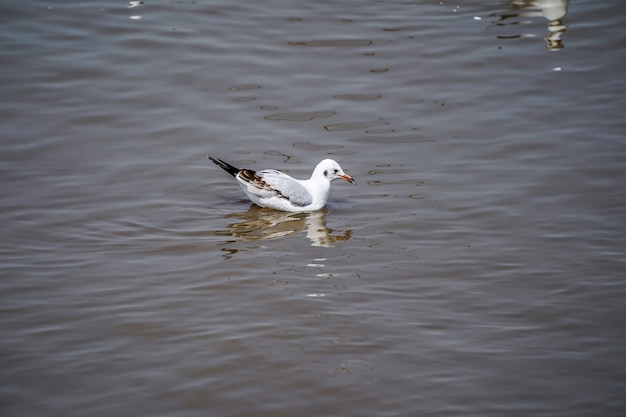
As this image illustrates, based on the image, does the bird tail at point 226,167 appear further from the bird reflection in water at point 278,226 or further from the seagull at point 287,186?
the bird reflection in water at point 278,226

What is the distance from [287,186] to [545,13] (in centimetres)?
710

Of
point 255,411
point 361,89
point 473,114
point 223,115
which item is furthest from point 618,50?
point 255,411

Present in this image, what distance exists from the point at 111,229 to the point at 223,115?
125 inches

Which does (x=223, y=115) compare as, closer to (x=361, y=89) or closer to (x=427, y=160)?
(x=361, y=89)

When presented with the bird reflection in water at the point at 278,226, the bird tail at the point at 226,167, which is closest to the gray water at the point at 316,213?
the bird reflection in water at the point at 278,226

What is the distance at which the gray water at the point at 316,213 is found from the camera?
19.7ft

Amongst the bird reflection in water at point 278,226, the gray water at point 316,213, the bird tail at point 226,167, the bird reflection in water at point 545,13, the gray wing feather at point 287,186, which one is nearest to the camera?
the gray water at point 316,213

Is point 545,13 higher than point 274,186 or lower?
higher

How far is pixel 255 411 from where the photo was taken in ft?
18.6

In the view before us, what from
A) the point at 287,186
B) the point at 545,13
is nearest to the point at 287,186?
the point at 287,186

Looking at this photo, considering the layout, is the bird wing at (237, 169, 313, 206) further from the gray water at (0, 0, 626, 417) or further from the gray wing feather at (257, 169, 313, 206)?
the gray water at (0, 0, 626, 417)

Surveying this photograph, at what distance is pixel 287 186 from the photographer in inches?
354

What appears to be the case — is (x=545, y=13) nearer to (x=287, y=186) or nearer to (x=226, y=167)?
(x=287, y=186)

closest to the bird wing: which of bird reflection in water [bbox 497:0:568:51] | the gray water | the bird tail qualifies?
the bird tail
